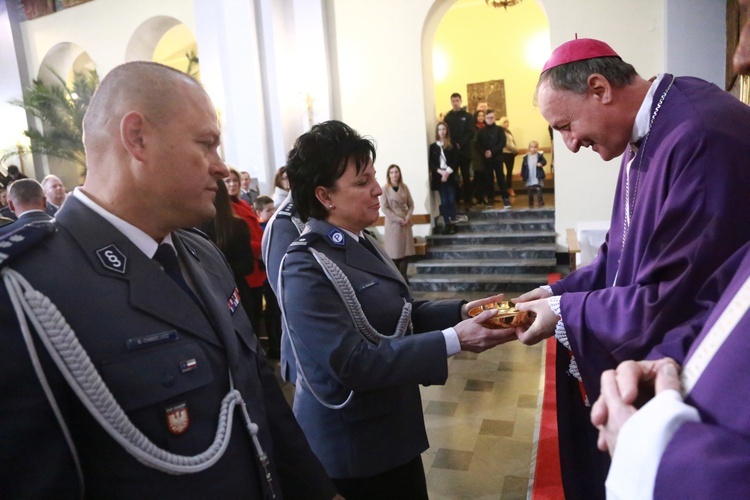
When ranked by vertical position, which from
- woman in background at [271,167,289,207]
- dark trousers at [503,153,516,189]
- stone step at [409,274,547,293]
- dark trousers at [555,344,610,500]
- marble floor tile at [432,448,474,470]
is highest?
woman in background at [271,167,289,207]

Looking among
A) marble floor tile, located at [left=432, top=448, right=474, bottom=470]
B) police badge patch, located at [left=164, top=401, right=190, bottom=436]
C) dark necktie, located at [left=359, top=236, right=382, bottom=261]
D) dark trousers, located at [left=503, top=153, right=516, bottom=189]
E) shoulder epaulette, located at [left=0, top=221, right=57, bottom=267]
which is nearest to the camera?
shoulder epaulette, located at [left=0, top=221, right=57, bottom=267]

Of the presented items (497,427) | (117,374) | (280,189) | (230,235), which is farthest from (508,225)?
(117,374)

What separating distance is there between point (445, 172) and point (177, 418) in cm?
814

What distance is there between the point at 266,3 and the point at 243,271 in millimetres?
6385

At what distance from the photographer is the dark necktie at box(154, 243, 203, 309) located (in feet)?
3.95

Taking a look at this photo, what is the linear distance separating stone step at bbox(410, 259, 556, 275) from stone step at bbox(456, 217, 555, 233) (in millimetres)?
817

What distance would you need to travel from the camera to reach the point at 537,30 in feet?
41.3

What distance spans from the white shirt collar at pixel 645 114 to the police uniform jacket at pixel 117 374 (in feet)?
4.65

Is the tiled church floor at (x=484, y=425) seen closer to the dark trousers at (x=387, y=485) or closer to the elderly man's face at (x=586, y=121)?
the dark trousers at (x=387, y=485)

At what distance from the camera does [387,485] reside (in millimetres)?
1810

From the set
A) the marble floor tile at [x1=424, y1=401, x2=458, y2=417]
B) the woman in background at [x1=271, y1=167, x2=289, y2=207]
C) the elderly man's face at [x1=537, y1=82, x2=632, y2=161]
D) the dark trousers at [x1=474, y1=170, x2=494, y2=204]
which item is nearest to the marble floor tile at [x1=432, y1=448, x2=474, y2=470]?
the marble floor tile at [x1=424, y1=401, x2=458, y2=417]

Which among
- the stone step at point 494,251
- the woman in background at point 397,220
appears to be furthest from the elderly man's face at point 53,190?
the stone step at point 494,251

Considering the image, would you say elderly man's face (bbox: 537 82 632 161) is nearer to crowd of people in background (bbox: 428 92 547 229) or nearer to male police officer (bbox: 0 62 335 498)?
male police officer (bbox: 0 62 335 498)

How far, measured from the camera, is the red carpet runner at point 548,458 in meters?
2.85
